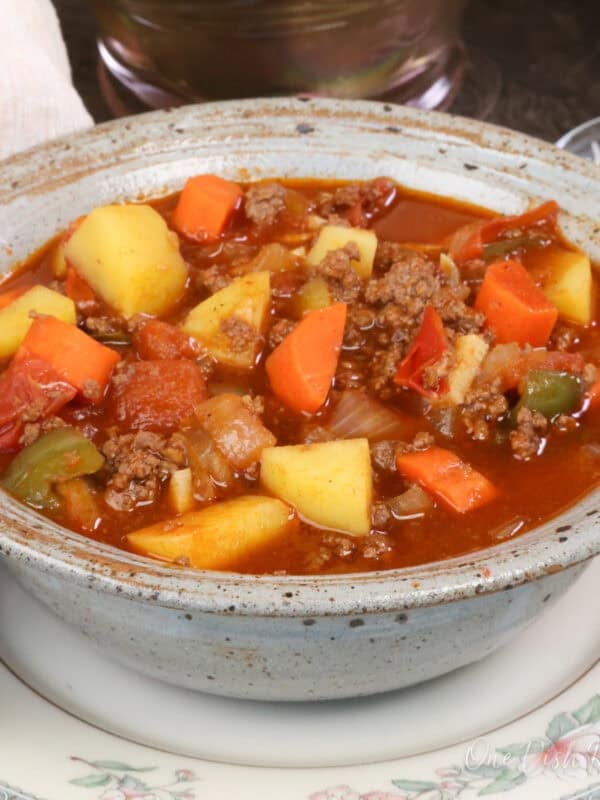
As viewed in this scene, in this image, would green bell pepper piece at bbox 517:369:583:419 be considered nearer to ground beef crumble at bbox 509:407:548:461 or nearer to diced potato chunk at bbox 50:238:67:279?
ground beef crumble at bbox 509:407:548:461

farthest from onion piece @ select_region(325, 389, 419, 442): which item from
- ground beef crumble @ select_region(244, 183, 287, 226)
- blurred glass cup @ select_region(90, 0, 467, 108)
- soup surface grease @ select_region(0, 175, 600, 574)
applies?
blurred glass cup @ select_region(90, 0, 467, 108)

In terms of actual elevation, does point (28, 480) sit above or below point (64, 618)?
above

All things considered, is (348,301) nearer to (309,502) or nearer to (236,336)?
(236,336)

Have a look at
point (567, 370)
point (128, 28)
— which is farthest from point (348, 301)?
point (128, 28)

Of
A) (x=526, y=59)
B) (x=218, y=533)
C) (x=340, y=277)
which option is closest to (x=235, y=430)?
(x=218, y=533)

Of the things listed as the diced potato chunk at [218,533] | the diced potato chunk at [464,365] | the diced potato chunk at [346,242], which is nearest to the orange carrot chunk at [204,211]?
the diced potato chunk at [346,242]

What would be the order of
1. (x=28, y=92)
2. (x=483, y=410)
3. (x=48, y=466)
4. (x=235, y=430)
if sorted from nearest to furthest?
(x=48, y=466), (x=235, y=430), (x=483, y=410), (x=28, y=92)

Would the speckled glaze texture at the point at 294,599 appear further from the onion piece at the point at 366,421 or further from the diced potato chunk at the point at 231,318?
the diced potato chunk at the point at 231,318

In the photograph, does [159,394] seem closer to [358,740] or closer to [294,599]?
[294,599]
